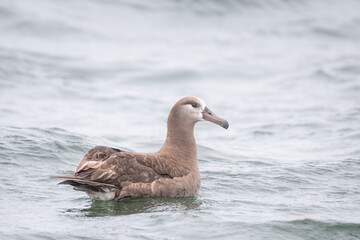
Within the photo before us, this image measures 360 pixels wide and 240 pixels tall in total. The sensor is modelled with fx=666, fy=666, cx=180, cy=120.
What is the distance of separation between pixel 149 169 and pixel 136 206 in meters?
0.58

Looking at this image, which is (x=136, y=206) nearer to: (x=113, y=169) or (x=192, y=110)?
(x=113, y=169)

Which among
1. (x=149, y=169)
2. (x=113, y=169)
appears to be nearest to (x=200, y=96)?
(x=149, y=169)

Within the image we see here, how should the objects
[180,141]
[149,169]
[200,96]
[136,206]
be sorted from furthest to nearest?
[200,96] → [180,141] → [149,169] → [136,206]

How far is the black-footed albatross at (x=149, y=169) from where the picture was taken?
9.02 metres

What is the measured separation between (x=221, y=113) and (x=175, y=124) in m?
8.82

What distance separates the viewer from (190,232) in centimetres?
809

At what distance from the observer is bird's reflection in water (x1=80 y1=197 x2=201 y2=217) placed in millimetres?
8898

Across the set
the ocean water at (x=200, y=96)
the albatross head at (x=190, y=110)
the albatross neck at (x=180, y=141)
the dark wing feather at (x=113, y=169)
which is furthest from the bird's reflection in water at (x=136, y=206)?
the albatross head at (x=190, y=110)

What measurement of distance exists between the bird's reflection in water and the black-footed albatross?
89 mm

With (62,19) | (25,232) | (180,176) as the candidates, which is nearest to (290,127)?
A: (180,176)

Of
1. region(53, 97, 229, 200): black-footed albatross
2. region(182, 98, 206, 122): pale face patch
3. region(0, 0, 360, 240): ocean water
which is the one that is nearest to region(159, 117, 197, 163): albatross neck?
region(53, 97, 229, 200): black-footed albatross

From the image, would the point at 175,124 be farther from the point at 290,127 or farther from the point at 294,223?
the point at 290,127

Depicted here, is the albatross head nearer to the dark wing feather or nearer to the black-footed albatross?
the black-footed albatross

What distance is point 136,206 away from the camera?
912 centimetres
